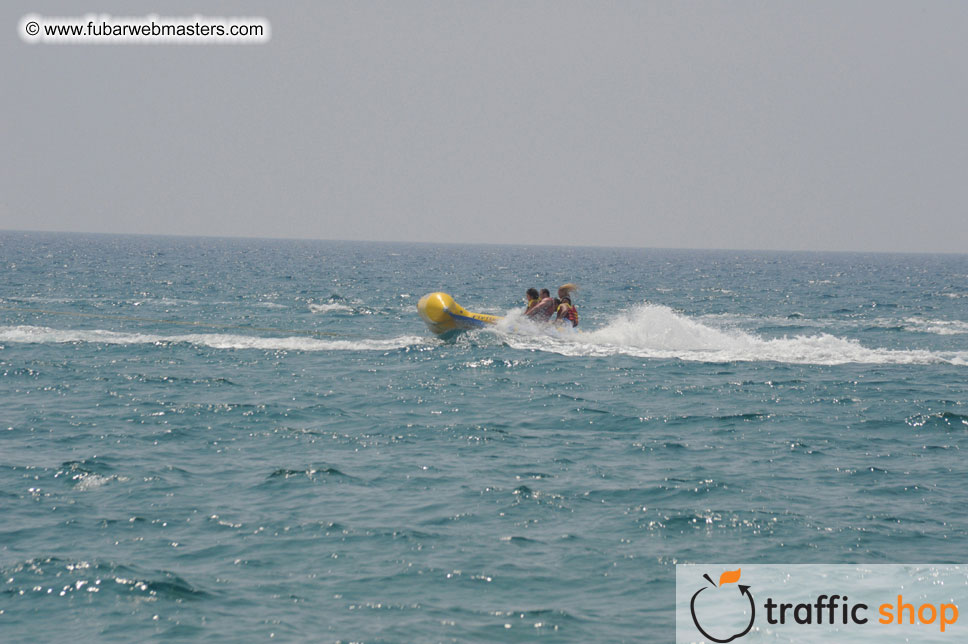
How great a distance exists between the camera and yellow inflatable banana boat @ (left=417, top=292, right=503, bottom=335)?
21703 millimetres

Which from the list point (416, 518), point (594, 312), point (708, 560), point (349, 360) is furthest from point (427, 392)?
point (594, 312)

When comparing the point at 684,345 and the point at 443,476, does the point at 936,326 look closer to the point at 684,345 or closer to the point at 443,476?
the point at 684,345

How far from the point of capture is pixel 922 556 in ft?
28.1

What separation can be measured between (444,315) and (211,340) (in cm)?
600

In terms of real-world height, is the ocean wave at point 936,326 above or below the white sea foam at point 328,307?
below

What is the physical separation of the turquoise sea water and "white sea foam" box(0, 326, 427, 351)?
15 centimetres

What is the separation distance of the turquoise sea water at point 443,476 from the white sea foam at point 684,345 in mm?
98

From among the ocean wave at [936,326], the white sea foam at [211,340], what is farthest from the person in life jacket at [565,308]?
the ocean wave at [936,326]

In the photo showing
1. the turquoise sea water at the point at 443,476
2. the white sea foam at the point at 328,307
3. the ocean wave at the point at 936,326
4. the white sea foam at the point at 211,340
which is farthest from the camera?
the white sea foam at the point at 328,307

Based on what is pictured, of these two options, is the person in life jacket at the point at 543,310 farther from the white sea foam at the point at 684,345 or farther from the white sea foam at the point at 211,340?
the white sea foam at the point at 211,340

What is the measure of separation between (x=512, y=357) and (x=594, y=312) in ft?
48.0

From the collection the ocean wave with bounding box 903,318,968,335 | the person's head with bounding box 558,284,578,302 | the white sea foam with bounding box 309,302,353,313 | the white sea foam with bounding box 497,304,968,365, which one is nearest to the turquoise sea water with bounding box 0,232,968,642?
the white sea foam with bounding box 497,304,968,365

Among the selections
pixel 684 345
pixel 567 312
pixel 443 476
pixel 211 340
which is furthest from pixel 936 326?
pixel 443 476

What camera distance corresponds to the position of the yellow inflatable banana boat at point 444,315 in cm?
2170
